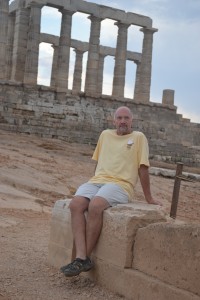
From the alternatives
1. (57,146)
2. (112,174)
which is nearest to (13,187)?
(112,174)

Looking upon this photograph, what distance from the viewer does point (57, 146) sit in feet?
75.3

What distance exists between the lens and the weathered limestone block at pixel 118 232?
18.1 feet

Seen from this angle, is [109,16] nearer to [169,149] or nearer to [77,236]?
[169,149]

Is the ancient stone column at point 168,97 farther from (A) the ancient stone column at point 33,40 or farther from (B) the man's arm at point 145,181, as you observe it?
(B) the man's arm at point 145,181

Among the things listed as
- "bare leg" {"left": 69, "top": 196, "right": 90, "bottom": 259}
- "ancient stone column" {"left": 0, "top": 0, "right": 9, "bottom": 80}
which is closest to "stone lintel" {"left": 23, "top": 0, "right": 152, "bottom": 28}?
"ancient stone column" {"left": 0, "top": 0, "right": 9, "bottom": 80}

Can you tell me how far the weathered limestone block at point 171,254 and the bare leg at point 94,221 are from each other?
0.50 metres

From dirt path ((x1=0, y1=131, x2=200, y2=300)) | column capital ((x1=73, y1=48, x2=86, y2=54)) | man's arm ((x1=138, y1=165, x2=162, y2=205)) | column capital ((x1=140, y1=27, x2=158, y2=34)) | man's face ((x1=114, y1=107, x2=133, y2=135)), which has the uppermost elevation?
column capital ((x1=140, y1=27, x2=158, y2=34))

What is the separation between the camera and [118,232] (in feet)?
18.5

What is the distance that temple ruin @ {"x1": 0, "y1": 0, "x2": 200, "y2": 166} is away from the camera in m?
27.7

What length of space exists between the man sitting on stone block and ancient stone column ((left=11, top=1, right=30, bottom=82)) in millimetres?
26925

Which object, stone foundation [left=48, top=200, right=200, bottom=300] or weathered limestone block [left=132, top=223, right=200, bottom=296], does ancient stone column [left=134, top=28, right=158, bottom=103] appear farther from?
weathered limestone block [left=132, top=223, right=200, bottom=296]

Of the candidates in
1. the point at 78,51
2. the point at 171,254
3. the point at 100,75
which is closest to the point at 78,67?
the point at 78,51

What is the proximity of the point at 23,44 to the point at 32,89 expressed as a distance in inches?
228

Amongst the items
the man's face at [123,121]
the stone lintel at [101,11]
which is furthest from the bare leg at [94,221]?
the stone lintel at [101,11]
